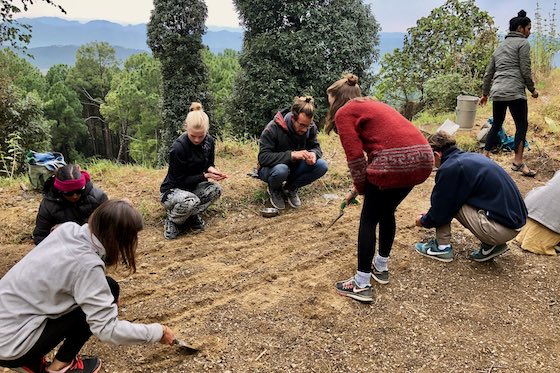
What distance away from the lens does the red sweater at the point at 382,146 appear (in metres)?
2.57

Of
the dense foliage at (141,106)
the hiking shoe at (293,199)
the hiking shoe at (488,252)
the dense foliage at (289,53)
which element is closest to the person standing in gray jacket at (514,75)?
the hiking shoe at (488,252)

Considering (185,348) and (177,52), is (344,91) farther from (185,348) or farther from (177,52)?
(177,52)

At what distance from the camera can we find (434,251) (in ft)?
11.5

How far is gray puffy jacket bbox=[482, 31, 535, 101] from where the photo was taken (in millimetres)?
4941

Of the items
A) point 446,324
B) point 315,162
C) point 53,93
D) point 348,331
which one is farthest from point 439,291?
point 53,93

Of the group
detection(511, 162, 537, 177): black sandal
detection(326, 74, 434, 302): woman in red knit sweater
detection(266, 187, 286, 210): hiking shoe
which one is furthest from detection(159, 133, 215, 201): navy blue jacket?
detection(511, 162, 537, 177): black sandal

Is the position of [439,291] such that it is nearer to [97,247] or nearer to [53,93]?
[97,247]

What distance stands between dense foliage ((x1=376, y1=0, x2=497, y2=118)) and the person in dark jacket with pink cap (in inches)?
329

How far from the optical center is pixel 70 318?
2014 mm

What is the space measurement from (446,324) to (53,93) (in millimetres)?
33886

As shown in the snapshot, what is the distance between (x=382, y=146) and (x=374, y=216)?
48 centimetres

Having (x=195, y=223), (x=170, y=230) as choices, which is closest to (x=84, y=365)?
(x=170, y=230)

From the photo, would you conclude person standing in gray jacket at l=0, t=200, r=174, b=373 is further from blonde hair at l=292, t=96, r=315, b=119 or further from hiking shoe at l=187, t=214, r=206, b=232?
blonde hair at l=292, t=96, r=315, b=119

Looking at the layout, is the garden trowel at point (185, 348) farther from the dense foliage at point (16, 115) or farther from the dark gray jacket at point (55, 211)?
the dense foliage at point (16, 115)
